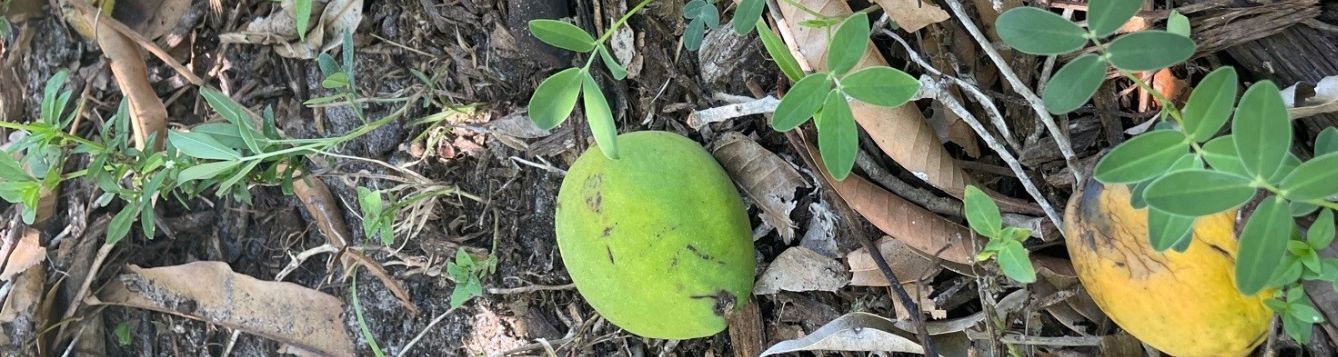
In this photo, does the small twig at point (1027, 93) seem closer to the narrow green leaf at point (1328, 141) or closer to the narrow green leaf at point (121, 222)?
the narrow green leaf at point (1328, 141)

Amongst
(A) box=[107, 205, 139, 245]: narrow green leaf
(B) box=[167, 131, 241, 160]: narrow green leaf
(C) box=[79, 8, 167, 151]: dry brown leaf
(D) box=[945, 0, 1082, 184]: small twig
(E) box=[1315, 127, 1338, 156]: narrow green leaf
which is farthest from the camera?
(C) box=[79, 8, 167, 151]: dry brown leaf

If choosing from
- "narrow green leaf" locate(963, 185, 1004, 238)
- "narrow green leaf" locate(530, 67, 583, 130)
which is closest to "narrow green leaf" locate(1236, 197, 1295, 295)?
"narrow green leaf" locate(963, 185, 1004, 238)

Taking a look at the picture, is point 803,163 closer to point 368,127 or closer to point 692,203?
point 692,203

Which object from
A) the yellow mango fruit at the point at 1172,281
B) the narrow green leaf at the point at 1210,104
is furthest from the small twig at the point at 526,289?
the narrow green leaf at the point at 1210,104

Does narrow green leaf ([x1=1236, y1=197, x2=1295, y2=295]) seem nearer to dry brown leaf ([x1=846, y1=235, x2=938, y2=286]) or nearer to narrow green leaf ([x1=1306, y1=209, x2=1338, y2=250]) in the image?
narrow green leaf ([x1=1306, y1=209, x2=1338, y2=250])

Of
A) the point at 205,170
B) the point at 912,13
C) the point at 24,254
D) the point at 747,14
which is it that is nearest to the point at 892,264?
the point at 912,13
